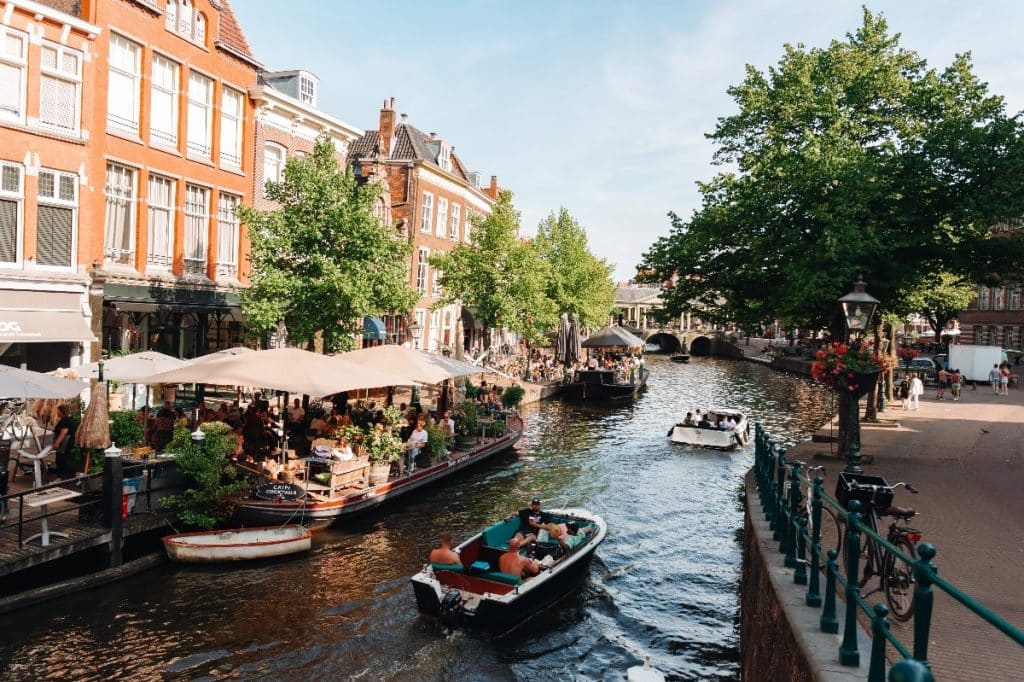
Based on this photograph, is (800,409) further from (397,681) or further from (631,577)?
(397,681)

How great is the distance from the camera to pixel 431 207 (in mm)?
44406

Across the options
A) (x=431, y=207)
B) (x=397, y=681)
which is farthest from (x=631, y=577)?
(x=431, y=207)

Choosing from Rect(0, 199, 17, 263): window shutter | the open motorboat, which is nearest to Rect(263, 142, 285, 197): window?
Rect(0, 199, 17, 263): window shutter

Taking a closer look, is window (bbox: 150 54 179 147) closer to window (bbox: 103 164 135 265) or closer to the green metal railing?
window (bbox: 103 164 135 265)

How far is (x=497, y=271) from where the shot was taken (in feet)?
121

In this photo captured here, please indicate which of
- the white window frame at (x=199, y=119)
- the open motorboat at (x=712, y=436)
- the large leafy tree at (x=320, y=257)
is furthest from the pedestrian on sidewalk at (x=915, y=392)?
the white window frame at (x=199, y=119)

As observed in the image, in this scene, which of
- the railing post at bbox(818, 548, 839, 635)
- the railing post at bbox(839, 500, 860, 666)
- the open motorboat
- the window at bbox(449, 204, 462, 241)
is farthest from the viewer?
the window at bbox(449, 204, 462, 241)

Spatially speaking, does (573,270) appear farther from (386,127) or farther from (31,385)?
(31,385)

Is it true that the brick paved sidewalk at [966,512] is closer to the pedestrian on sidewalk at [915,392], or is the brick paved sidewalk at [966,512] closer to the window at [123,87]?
the pedestrian on sidewalk at [915,392]

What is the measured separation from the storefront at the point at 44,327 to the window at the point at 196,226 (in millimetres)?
4508

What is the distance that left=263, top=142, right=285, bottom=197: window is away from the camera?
28.1m

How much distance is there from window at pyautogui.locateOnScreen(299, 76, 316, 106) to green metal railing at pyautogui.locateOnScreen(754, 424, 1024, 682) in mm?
26105

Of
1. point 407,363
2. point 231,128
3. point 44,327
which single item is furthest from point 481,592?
point 231,128

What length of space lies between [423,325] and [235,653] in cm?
3477
